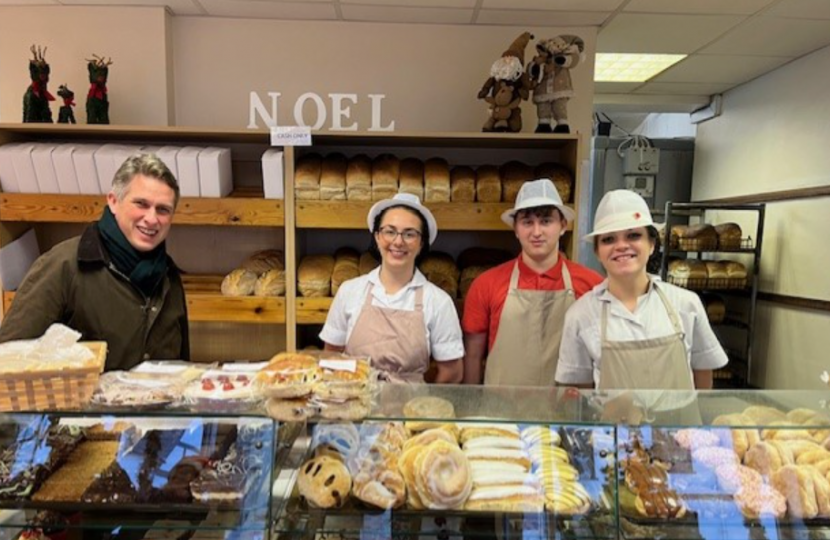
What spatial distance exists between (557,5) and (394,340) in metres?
2.06

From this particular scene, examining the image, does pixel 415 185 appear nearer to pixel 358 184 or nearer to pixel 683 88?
pixel 358 184

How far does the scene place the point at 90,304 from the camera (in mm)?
1466

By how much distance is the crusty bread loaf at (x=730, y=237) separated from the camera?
4.20m

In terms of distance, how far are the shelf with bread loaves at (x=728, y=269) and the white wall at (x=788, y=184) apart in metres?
0.13

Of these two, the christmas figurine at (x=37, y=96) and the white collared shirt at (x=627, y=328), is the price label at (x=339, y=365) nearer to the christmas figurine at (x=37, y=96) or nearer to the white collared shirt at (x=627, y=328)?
the white collared shirt at (x=627, y=328)

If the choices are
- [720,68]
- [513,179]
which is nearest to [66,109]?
[513,179]

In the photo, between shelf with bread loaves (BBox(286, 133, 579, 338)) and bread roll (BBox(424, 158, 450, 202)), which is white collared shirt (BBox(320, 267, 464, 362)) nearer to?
shelf with bread loaves (BBox(286, 133, 579, 338))

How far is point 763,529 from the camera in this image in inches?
40.3

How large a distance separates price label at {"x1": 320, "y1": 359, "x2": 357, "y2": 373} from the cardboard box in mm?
1605

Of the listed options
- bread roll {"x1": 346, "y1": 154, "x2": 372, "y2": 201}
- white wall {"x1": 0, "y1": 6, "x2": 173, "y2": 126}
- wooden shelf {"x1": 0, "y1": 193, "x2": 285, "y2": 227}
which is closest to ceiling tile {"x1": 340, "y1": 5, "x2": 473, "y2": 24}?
bread roll {"x1": 346, "y1": 154, "x2": 372, "y2": 201}

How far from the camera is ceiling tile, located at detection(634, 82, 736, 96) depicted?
443 centimetres

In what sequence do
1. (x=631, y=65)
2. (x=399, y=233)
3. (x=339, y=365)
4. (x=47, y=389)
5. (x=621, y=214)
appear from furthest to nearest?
(x=631, y=65) < (x=399, y=233) < (x=621, y=214) < (x=339, y=365) < (x=47, y=389)

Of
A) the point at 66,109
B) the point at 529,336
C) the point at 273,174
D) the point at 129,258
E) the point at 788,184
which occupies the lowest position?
the point at 529,336

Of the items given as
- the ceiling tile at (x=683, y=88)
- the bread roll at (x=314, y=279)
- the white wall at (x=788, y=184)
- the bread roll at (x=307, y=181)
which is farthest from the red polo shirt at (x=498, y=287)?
the ceiling tile at (x=683, y=88)
